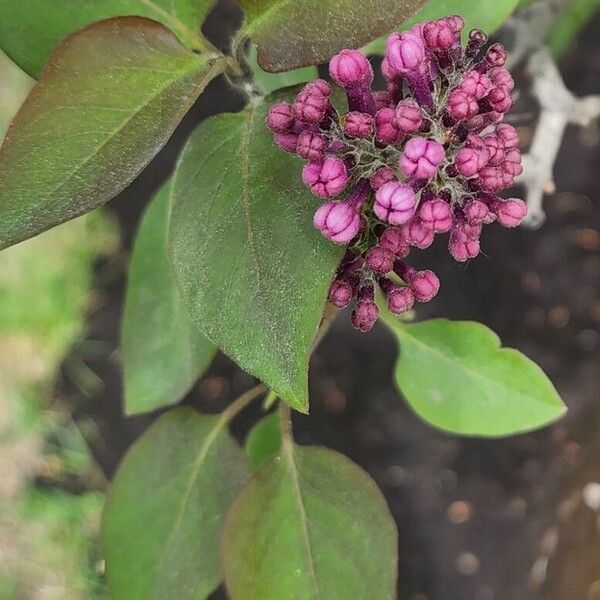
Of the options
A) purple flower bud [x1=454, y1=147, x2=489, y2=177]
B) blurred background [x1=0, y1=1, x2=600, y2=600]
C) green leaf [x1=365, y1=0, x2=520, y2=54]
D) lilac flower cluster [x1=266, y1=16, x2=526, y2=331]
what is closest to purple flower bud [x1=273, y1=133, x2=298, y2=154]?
lilac flower cluster [x1=266, y1=16, x2=526, y2=331]

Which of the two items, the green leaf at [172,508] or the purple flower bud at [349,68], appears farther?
the green leaf at [172,508]

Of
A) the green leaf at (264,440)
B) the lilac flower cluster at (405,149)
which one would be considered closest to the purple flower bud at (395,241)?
the lilac flower cluster at (405,149)

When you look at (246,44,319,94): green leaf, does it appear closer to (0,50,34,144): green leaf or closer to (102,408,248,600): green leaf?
(102,408,248,600): green leaf

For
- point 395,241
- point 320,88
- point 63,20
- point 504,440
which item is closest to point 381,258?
point 395,241

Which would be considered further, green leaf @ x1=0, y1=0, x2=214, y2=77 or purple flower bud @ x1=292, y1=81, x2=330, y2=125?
green leaf @ x1=0, y1=0, x2=214, y2=77

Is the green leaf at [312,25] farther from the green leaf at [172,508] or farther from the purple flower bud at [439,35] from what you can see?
the green leaf at [172,508]

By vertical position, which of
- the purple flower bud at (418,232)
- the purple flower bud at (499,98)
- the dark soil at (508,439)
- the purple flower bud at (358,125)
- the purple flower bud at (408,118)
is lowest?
the dark soil at (508,439)

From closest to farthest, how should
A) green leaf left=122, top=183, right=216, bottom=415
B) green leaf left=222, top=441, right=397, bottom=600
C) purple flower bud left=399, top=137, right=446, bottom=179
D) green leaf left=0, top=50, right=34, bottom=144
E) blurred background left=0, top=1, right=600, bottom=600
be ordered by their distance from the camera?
purple flower bud left=399, top=137, right=446, bottom=179 → green leaf left=222, top=441, right=397, bottom=600 → green leaf left=122, top=183, right=216, bottom=415 → blurred background left=0, top=1, right=600, bottom=600 → green leaf left=0, top=50, right=34, bottom=144
